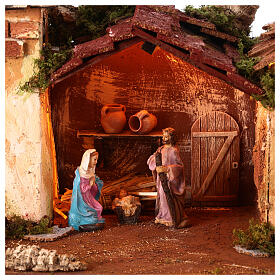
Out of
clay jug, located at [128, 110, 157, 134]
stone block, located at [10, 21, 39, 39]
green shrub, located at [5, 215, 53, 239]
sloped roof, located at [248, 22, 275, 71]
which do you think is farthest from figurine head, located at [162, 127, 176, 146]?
stone block, located at [10, 21, 39, 39]

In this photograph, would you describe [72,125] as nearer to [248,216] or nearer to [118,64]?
[118,64]

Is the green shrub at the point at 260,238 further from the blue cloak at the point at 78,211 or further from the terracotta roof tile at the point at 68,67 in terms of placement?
the terracotta roof tile at the point at 68,67

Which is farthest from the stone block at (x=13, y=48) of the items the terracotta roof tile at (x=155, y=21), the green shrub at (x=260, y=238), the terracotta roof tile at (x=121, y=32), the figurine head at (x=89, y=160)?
the green shrub at (x=260, y=238)

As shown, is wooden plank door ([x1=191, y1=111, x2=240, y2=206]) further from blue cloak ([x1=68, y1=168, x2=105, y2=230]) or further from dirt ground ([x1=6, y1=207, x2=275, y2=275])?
blue cloak ([x1=68, y1=168, x2=105, y2=230])

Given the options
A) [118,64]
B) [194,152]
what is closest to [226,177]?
[194,152]

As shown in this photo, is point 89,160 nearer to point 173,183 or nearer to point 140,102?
point 173,183

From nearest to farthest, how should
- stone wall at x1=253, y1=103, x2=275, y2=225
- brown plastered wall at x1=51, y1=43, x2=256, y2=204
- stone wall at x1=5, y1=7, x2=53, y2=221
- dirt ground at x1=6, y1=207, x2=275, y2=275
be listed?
dirt ground at x1=6, y1=207, x2=275, y2=275, stone wall at x1=253, y1=103, x2=275, y2=225, stone wall at x1=5, y1=7, x2=53, y2=221, brown plastered wall at x1=51, y1=43, x2=256, y2=204
